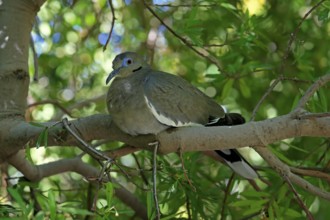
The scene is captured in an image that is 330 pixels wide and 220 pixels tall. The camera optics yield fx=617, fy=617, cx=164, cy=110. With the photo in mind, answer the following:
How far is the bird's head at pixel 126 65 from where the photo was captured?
1813mm

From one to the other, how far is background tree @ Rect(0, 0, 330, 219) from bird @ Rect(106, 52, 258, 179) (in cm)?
5

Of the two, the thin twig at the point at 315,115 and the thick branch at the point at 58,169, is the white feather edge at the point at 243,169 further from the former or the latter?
the thin twig at the point at 315,115

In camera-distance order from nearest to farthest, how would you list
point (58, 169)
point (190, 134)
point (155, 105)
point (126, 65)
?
point (190, 134) < point (155, 105) < point (126, 65) < point (58, 169)

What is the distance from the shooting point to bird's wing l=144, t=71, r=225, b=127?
1623mm

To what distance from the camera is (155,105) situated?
5.37 feet

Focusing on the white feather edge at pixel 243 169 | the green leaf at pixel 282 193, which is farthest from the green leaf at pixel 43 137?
the green leaf at pixel 282 193

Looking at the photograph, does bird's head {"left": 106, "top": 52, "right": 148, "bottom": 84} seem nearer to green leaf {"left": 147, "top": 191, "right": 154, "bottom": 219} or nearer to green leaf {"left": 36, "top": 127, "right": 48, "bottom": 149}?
green leaf {"left": 36, "top": 127, "right": 48, "bottom": 149}

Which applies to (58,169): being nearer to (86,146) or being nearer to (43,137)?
(43,137)

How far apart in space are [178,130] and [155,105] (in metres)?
0.11

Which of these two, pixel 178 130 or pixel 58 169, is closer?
pixel 178 130

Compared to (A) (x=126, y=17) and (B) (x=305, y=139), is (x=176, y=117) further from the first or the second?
(A) (x=126, y=17)

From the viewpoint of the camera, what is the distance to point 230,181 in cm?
201

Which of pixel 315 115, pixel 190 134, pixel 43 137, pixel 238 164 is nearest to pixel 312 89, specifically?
pixel 315 115

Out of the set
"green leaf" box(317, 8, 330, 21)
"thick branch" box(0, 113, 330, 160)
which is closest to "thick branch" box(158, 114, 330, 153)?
"thick branch" box(0, 113, 330, 160)
